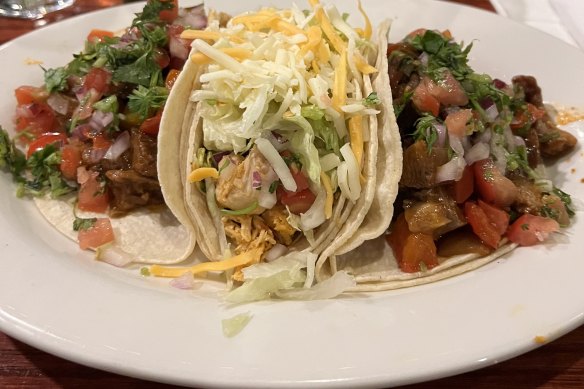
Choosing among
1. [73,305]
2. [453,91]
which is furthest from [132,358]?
[453,91]

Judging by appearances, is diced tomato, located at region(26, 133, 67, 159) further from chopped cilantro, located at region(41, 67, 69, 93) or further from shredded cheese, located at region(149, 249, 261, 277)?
shredded cheese, located at region(149, 249, 261, 277)

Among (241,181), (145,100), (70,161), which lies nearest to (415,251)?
(241,181)

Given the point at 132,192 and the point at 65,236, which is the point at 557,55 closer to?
the point at 132,192

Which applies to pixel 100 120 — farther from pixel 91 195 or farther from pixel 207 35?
pixel 207 35

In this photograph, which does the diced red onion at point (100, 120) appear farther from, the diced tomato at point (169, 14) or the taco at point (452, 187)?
the taco at point (452, 187)

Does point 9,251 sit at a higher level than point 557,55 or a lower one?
lower

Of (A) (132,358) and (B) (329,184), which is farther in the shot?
(B) (329,184)

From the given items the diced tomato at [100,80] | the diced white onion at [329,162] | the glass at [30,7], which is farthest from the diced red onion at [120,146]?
the glass at [30,7]
